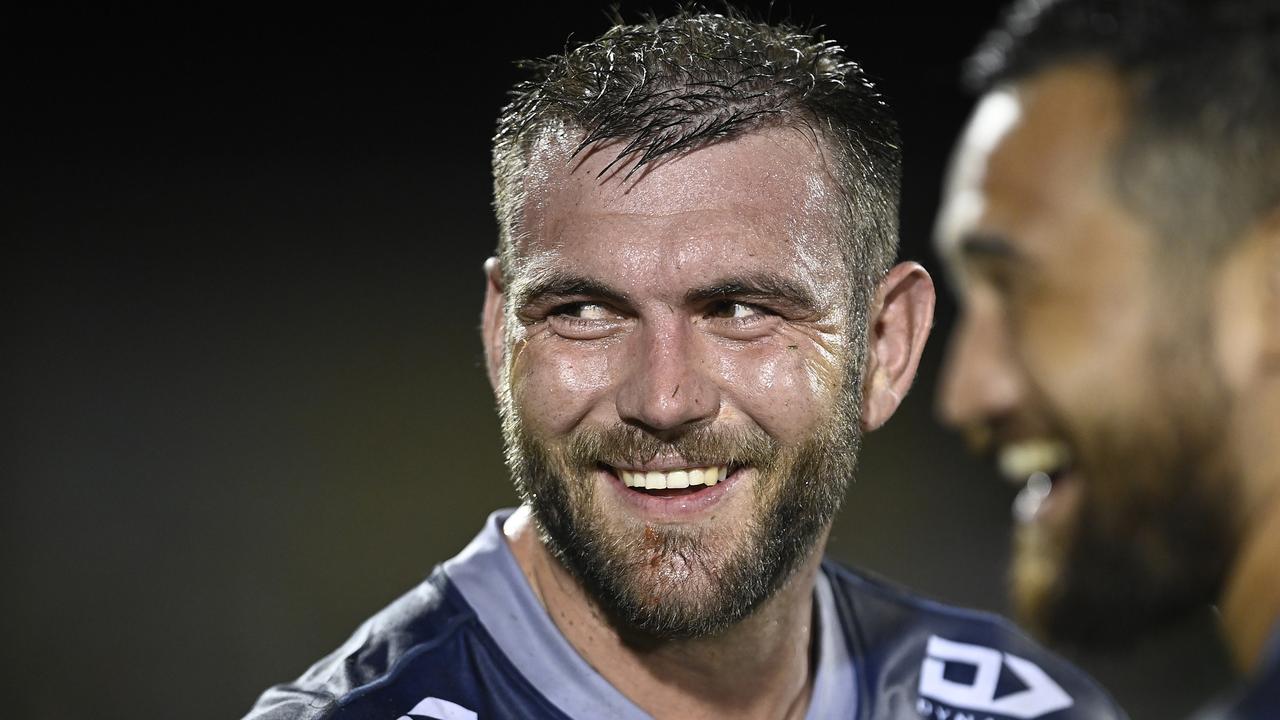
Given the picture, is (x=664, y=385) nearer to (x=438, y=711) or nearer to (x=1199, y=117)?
(x=438, y=711)

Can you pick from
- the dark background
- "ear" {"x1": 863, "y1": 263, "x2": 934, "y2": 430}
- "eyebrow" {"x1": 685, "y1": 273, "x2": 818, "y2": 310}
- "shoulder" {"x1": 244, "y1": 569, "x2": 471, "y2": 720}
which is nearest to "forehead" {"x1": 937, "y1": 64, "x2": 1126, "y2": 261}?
"eyebrow" {"x1": 685, "y1": 273, "x2": 818, "y2": 310}

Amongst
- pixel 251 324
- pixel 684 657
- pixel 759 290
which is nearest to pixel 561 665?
pixel 684 657

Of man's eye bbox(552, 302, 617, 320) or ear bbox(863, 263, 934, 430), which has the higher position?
man's eye bbox(552, 302, 617, 320)

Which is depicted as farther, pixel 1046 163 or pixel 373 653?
pixel 373 653

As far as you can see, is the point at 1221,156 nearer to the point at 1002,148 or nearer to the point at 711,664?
the point at 1002,148

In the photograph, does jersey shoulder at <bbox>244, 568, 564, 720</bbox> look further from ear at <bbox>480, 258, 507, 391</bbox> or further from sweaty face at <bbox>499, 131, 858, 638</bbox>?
ear at <bbox>480, 258, 507, 391</bbox>

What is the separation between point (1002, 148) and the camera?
87cm

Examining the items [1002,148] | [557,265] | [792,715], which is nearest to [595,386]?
[557,265]

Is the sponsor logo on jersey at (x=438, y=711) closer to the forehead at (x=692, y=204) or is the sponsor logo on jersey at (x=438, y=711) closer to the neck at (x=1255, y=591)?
the forehead at (x=692, y=204)

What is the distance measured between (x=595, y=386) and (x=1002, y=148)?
0.66 metres

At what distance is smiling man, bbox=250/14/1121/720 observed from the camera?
4.68 ft

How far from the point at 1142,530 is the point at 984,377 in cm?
14

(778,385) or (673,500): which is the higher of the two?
(778,385)

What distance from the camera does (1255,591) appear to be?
0.80 meters
